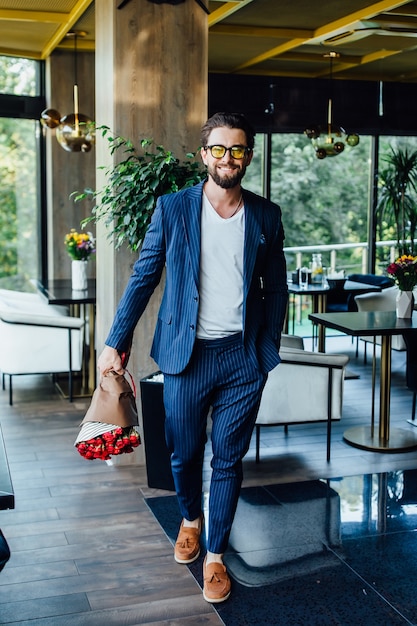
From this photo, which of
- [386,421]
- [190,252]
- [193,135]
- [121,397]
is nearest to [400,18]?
[193,135]

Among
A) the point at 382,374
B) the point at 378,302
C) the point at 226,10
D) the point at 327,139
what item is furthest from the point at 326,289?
the point at 226,10

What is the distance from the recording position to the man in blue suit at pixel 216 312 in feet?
11.1

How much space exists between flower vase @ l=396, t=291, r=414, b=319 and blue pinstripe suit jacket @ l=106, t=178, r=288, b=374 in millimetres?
2516

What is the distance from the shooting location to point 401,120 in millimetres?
11047

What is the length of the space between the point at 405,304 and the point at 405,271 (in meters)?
0.23

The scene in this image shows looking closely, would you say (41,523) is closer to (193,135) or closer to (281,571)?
(281,571)

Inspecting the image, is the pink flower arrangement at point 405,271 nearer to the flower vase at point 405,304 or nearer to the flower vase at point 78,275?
the flower vase at point 405,304

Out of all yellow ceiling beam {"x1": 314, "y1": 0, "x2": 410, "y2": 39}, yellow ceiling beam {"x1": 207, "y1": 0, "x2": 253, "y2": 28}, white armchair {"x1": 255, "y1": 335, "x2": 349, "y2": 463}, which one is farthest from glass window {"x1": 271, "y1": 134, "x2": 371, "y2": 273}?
white armchair {"x1": 255, "y1": 335, "x2": 349, "y2": 463}

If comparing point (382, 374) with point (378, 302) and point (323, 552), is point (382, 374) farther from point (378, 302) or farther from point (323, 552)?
point (378, 302)

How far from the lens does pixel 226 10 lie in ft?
22.7

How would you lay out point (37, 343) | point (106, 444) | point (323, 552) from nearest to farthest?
1. point (106, 444)
2. point (323, 552)
3. point (37, 343)

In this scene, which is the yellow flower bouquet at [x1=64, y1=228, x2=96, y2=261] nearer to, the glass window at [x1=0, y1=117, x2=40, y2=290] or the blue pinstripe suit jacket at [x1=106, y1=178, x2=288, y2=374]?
the glass window at [x1=0, y1=117, x2=40, y2=290]

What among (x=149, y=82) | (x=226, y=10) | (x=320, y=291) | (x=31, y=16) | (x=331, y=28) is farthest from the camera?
(x=320, y=291)

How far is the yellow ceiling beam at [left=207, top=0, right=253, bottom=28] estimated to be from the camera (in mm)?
6658
